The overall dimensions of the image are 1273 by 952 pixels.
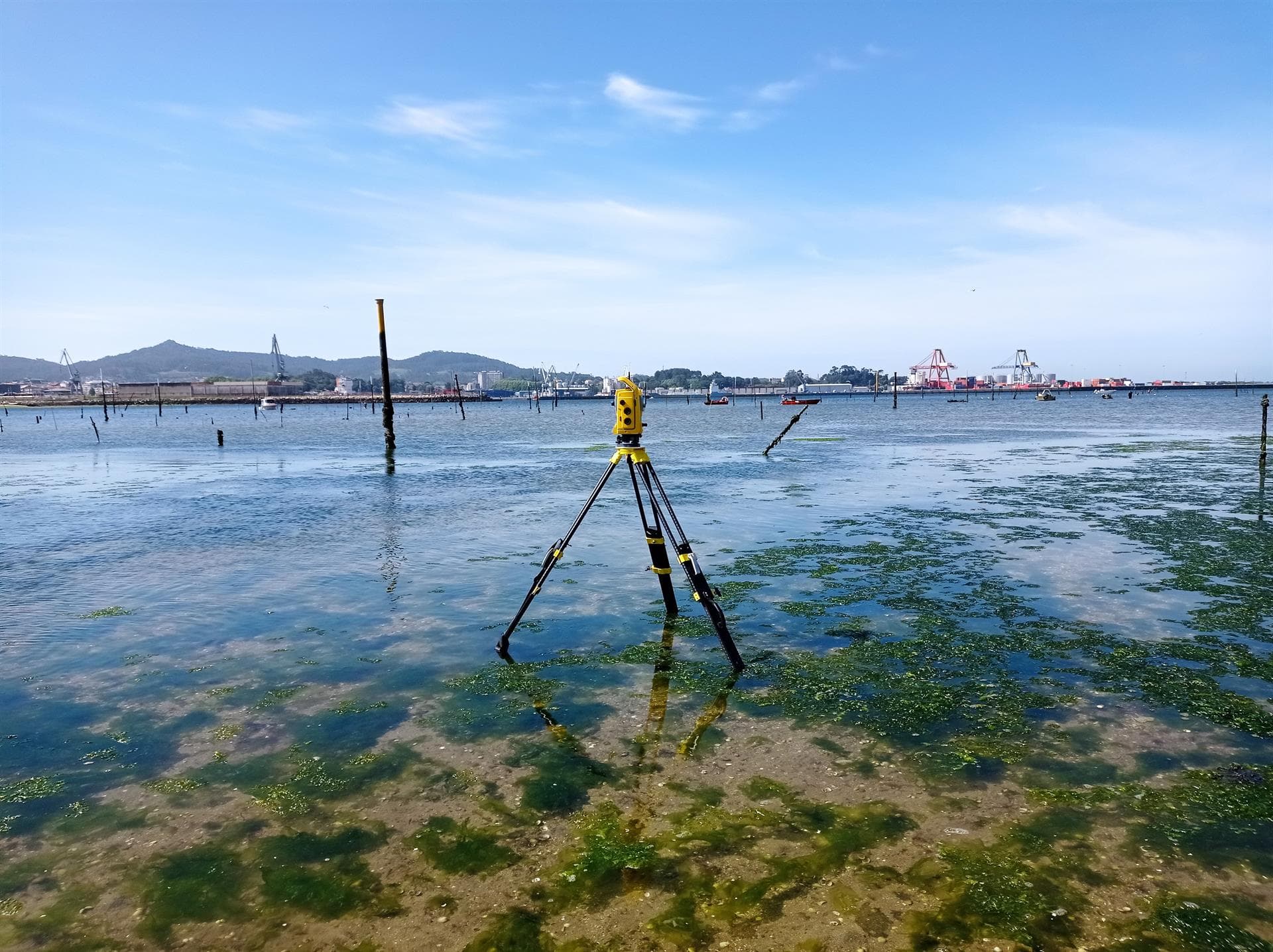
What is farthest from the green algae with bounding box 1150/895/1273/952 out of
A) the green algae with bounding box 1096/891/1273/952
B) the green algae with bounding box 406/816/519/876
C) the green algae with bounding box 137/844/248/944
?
the green algae with bounding box 137/844/248/944

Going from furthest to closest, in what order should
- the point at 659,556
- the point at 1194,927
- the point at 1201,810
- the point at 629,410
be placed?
the point at 659,556 < the point at 629,410 < the point at 1201,810 < the point at 1194,927

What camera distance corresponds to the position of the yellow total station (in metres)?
11.3

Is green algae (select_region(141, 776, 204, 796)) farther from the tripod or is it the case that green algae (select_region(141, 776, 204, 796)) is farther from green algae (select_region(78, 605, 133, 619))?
green algae (select_region(78, 605, 133, 619))

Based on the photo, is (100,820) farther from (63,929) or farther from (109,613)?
(109,613)

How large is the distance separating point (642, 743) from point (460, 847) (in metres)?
2.69

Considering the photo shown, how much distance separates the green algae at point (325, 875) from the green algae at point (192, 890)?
0.23 meters

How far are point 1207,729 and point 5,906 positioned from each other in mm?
11950

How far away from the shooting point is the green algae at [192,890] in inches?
239

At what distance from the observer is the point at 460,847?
275 inches

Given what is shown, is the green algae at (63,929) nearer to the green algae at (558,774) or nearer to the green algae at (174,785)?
the green algae at (174,785)

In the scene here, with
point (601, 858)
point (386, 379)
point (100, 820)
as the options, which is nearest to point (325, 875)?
point (601, 858)

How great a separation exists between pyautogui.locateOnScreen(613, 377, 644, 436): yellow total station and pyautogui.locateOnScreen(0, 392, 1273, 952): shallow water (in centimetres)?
353

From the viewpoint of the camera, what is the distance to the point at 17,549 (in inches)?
851

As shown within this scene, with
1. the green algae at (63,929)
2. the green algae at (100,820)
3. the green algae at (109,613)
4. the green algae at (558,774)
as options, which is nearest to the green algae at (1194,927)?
the green algae at (558,774)
